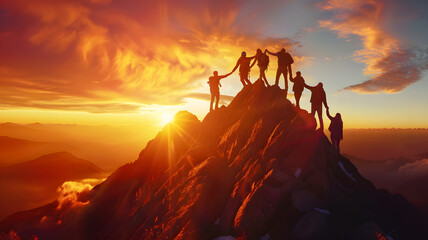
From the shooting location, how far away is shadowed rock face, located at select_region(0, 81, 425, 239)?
663 inches

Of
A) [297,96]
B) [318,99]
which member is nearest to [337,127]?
[318,99]

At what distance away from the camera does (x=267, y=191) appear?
17.5 m

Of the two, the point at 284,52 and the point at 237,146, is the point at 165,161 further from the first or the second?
the point at 284,52

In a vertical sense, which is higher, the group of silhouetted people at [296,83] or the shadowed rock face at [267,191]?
the group of silhouetted people at [296,83]

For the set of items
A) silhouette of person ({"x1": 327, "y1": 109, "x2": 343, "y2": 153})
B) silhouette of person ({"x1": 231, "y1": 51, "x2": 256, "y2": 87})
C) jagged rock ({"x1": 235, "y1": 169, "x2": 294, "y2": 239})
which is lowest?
jagged rock ({"x1": 235, "y1": 169, "x2": 294, "y2": 239})

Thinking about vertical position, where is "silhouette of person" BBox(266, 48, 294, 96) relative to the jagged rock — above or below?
above

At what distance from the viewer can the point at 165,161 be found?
36750 mm

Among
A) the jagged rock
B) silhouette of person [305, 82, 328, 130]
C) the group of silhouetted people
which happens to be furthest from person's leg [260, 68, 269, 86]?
the jagged rock

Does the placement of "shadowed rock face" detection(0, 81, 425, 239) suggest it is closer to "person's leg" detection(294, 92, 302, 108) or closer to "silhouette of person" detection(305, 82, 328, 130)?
"person's leg" detection(294, 92, 302, 108)

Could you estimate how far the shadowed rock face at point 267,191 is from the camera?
55.3 feet

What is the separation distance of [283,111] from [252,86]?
229 inches

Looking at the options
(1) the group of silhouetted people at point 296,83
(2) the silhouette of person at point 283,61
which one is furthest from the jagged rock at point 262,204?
(2) the silhouette of person at point 283,61

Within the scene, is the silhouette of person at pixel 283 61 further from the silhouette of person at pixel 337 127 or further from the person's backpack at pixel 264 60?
the silhouette of person at pixel 337 127

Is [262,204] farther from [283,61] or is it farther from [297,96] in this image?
[283,61]
